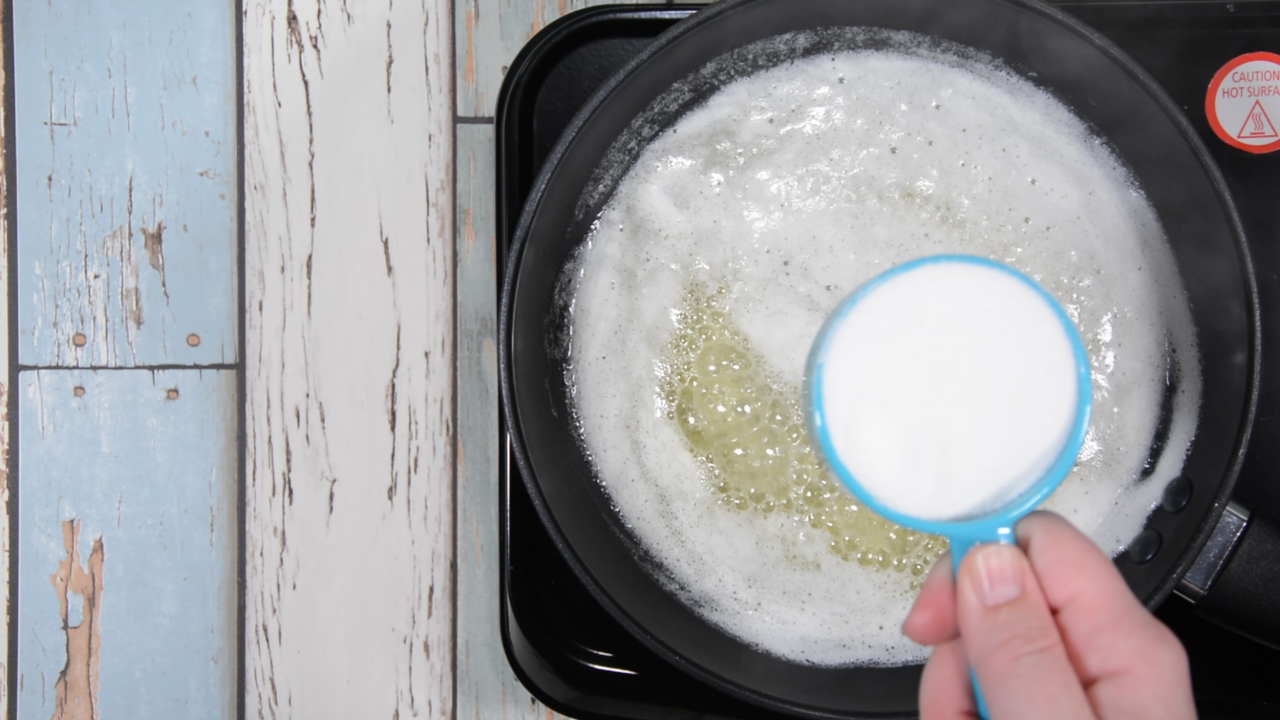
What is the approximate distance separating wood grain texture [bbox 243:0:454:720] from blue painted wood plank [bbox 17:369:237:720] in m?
0.05

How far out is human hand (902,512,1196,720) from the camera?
385 mm

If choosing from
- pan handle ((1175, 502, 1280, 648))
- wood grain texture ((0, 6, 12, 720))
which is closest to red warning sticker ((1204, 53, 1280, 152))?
pan handle ((1175, 502, 1280, 648))

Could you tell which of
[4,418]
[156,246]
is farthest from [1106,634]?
[4,418]

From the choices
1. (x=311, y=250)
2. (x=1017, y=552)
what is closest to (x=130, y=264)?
(x=311, y=250)

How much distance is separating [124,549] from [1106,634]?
764mm

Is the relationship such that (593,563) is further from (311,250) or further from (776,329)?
(311,250)

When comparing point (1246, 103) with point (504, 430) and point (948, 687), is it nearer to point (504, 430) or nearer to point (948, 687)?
point (948, 687)

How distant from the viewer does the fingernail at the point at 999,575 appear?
1.33ft

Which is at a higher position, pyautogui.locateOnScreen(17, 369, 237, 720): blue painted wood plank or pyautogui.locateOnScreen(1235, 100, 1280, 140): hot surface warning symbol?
pyautogui.locateOnScreen(1235, 100, 1280, 140): hot surface warning symbol

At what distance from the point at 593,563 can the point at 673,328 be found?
0.17 meters

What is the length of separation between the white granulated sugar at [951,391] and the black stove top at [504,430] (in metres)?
0.28

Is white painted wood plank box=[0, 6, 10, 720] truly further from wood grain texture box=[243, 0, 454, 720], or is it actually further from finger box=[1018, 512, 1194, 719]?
finger box=[1018, 512, 1194, 719]

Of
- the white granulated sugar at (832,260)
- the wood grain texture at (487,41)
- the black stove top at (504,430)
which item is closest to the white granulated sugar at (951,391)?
the white granulated sugar at (832,260)

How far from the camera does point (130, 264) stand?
2.36ft
